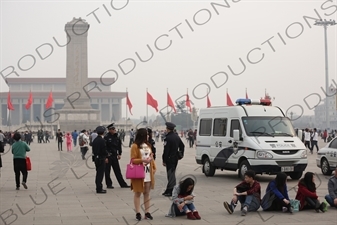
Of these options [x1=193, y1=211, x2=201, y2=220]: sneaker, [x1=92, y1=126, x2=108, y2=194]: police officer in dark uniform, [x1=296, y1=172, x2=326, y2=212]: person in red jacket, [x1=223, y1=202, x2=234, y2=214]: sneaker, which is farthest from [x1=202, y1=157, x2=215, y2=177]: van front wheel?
[x1=193, y1=211, x2=201, y2=220]: sneaker

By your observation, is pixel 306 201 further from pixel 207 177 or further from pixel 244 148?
pixel 207 177

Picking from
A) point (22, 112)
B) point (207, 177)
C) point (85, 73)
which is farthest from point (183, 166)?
point (22, 112)

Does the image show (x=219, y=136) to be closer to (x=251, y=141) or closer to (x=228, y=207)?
(x=251, y=141)

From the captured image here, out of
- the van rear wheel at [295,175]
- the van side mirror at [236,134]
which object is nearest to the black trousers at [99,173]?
the van side mirror at [236,134]

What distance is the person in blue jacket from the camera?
33.4 ft

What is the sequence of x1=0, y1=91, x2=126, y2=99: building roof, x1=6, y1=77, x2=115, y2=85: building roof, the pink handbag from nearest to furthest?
1. the pink handbag
2. x1=0, y1=91, x2=126, y2=99: building roof
3. x1=6, y1=77, x2=115, y2=85: building roof

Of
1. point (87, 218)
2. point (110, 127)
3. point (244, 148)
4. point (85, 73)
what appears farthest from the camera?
point (85, 73)

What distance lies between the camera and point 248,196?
10273mm

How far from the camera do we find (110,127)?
14.6 meters

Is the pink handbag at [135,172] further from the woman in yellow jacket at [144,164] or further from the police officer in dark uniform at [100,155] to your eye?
the police officer in dark uniform at [100,155]

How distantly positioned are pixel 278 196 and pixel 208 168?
7289 millimetres

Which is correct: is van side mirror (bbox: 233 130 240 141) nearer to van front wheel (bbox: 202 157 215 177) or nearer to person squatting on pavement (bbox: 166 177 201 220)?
van front wheel (bbox: 202 157 215 177)

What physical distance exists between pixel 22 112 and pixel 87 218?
123m

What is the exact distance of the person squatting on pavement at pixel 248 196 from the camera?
10.2 m
